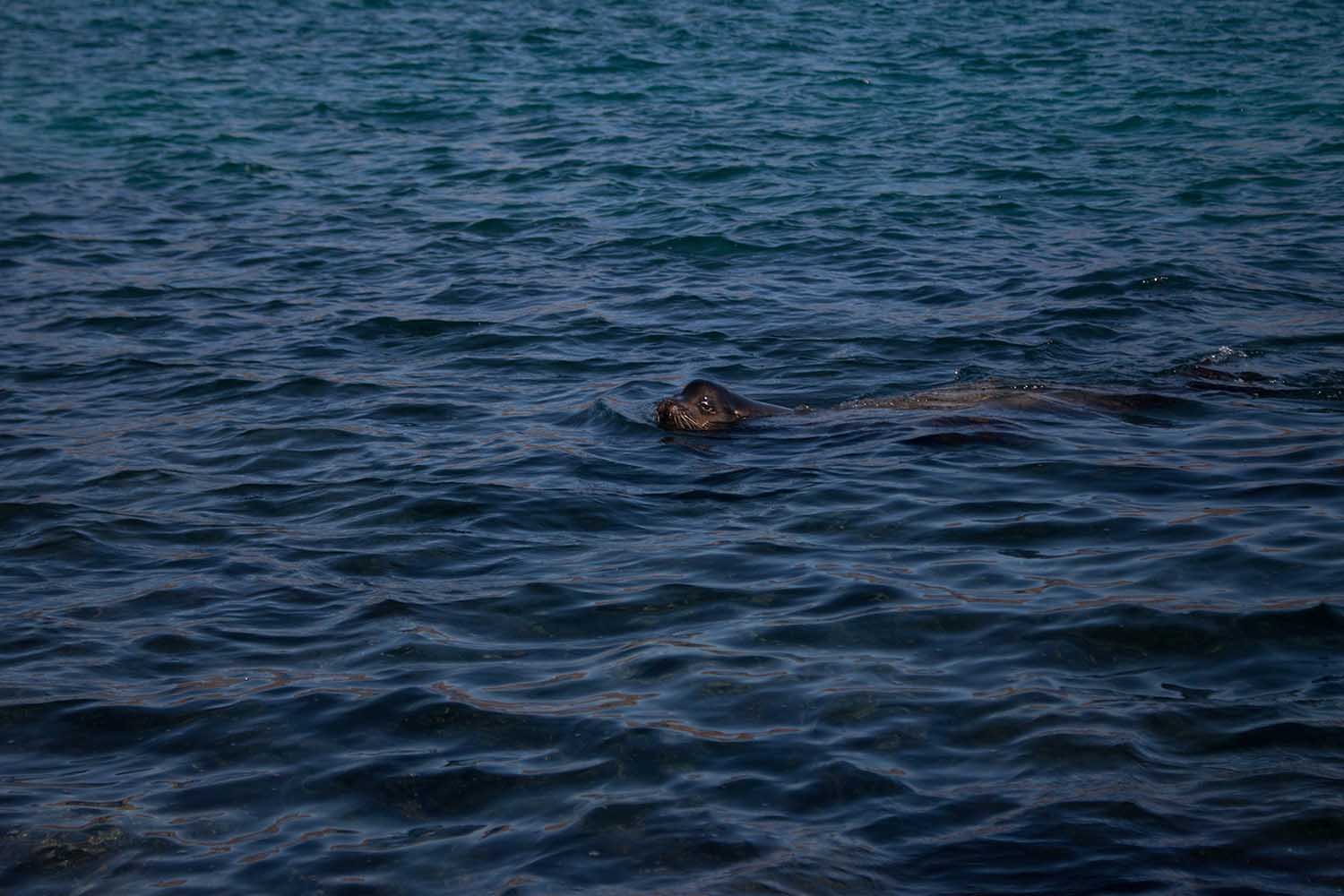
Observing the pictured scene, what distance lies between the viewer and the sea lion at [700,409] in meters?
8.62

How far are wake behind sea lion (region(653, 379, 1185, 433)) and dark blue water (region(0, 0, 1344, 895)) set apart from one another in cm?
6

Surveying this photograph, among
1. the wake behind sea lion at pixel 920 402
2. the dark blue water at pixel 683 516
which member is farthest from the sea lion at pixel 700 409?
the dark blue water at pixel 683 516

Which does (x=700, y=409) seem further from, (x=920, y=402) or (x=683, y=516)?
(x=920, y=402)

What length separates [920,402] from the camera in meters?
8.94

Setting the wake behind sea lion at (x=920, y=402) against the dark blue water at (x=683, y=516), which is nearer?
the dark blue water at (x=683, y=516)

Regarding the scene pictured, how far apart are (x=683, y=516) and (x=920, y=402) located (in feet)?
7.15

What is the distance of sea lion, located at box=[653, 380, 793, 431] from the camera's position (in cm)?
862

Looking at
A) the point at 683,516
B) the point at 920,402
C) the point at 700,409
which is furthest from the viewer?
the point at 920,402

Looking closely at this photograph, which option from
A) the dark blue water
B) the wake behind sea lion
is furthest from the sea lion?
the dark blue water

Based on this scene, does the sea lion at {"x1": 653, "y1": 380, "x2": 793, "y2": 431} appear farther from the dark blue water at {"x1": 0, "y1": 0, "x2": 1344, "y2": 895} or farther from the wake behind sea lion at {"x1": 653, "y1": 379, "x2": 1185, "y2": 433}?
the dark blue water at {"x1": 0, "y1": 0, "x2": 1344, "y2": 895}

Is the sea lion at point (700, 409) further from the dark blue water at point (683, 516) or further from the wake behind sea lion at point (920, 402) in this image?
the dark blue water at point (683, 516)

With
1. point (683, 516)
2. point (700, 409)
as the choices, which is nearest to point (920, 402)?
point (700, 409)

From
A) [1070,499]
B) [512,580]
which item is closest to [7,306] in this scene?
[512,580]

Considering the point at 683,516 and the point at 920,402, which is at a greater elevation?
the point at 920,402
